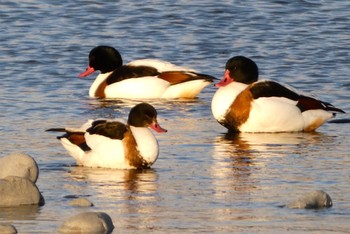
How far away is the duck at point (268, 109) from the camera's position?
1591 cm

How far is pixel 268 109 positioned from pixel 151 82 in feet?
12.2

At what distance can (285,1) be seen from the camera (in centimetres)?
2694

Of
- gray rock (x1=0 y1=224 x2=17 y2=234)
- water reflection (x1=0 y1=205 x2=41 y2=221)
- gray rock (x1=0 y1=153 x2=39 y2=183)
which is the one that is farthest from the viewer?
gray rock (x1=0 y1=153 x2=39 y2=183)

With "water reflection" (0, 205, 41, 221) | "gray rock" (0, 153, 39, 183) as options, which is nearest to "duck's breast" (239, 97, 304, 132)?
"gray rock" (0, 153, 39, 183)

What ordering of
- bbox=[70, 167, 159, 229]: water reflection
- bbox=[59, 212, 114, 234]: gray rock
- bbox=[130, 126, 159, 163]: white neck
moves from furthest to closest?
bbox=[130, 126, 159, 163]: white neck, bbox=[70, 167, 159, 229]: water reflection, bbox=[59, 212, 114, 234]: gray rock

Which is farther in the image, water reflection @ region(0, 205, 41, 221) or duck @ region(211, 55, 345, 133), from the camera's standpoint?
duck @ region(211, 55, 345, 133)

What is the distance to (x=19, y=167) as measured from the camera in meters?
12.1

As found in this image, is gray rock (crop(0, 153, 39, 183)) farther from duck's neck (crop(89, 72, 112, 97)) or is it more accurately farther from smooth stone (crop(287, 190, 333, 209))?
duck's neck (crop(89, 72, 112, 97))

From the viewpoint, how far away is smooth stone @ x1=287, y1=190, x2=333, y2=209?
11.0 meters

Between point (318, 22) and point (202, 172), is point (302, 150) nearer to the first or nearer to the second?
point (202, 172)

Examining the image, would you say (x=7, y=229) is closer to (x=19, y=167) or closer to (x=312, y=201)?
(x=19, y=167)

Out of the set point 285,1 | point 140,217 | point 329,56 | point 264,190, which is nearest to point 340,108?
point 329,56

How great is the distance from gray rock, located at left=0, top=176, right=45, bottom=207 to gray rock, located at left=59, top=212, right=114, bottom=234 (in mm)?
1023

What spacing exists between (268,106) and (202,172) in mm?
3151
